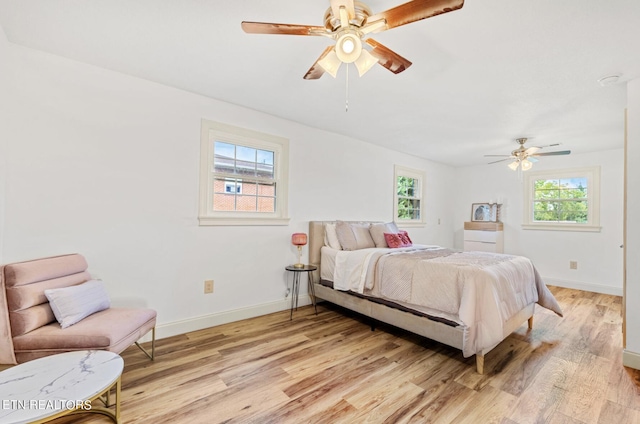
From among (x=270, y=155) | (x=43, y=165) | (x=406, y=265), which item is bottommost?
(x=406, y=265)

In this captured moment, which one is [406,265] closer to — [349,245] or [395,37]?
[349,245]

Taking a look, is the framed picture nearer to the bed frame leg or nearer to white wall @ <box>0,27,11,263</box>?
the bed frame leg

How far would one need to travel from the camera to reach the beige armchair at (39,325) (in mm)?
1585

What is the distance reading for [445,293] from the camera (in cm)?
231

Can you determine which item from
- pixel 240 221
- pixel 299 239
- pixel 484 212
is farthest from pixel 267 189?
pixel 484 212

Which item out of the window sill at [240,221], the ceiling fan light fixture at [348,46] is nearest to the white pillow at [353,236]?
the window sill at [240,221]

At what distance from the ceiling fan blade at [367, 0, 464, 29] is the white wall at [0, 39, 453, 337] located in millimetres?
2132

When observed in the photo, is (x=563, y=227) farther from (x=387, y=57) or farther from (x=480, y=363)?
(x=387, y=57)

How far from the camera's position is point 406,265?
2.65 metres

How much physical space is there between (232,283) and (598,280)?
576cm

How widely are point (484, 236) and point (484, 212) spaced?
667 millimetres

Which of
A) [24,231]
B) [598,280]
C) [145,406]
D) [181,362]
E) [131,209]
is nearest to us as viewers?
[145,406]

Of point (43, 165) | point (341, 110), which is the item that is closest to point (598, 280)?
point (341, 110)

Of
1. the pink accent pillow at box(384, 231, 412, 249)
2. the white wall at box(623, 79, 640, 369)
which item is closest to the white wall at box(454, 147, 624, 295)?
the white wall at box(623, 79, 640, 369)
